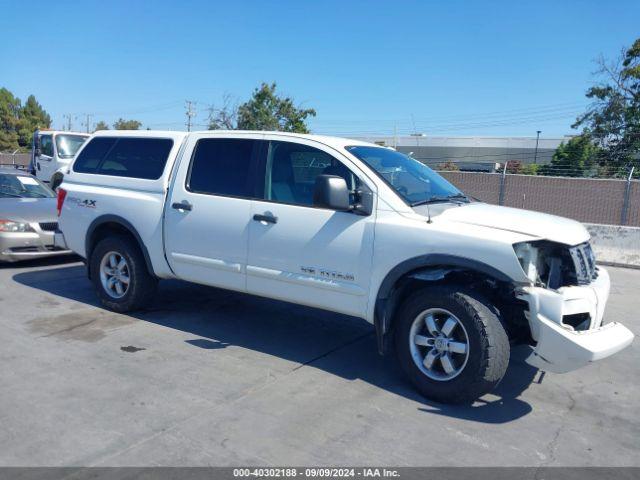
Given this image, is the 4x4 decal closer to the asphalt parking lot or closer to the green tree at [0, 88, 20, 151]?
the asphalt parking lot

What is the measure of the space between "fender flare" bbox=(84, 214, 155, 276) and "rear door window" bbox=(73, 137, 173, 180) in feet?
1.65

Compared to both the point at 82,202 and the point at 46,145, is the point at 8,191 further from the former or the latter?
the point at 46,145

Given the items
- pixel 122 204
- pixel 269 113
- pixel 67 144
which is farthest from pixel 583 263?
pixel 269 113

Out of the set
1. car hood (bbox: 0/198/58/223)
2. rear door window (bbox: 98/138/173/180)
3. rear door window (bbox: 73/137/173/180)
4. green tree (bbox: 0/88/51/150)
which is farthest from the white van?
green tree (bbox: 0/88/51/150)

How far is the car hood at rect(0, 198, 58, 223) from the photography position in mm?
8648

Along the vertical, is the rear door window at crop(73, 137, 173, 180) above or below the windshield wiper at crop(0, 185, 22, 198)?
above

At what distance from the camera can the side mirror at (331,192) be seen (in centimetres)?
458

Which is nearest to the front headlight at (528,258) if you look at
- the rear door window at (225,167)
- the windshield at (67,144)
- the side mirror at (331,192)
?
the side mirror at (331,192)

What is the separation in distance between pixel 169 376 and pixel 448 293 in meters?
2.32

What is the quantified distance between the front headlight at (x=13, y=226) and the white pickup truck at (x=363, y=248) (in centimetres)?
254

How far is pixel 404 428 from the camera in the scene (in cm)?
396

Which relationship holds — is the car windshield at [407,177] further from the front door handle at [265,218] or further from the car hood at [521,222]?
the front door handle at [265,218]

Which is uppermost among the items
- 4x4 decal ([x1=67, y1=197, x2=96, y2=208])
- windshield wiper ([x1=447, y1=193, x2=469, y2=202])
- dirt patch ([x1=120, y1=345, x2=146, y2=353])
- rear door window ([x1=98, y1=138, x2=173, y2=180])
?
rear door window ([x1=98, y1=138, x2=173, y2=180])

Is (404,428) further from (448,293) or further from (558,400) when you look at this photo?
(558,400)
